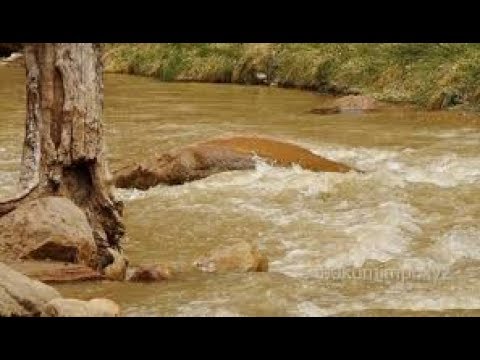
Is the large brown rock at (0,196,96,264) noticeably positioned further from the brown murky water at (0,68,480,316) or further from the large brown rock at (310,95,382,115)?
the large brown rock at (310,95,382,115)

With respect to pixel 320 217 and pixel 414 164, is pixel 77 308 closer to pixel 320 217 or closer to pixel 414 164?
pixel 320 217

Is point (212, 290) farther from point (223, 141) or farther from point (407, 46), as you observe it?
point (407, 46)

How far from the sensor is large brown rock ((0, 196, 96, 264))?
670 cm

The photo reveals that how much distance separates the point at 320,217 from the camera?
9125 millimetres

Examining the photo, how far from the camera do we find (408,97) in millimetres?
19203

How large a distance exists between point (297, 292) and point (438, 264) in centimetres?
159

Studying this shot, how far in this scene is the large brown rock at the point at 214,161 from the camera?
11117 mm

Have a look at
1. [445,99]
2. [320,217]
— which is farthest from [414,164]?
[445,99]

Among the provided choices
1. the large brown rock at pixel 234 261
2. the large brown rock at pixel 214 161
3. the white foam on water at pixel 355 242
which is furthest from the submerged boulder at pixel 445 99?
the large brown rock at pixel 234 261

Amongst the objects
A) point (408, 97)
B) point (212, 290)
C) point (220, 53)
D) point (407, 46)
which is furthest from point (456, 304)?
point (220, 53)

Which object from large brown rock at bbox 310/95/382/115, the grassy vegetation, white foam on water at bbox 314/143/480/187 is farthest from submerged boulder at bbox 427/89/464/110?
white foam on water at bbox 314/143/480/187

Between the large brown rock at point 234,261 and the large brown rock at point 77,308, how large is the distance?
1599 millimetres

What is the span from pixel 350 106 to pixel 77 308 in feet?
43.8
